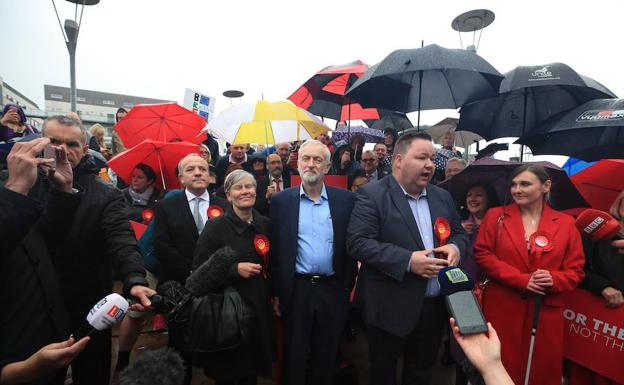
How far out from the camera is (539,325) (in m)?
2.46

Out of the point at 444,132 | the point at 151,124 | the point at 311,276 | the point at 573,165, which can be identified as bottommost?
the point at 311,276

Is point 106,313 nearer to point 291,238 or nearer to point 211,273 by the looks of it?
point 211,273

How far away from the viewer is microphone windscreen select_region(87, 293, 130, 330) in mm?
1388

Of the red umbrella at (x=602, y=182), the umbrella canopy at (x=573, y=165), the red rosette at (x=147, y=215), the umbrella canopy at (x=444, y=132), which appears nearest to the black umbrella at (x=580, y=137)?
the red umbrella at (x=602, y=182)

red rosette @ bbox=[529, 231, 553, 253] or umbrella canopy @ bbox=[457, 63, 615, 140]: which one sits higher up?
umbrella canopy @ bbox=[457, 63, 615, 140]

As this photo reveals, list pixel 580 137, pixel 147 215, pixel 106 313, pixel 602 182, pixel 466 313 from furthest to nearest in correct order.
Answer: pixel 580 137 < pixel 147 215 < pixel 602 182 < pixel 106 313 < pixel 466 313

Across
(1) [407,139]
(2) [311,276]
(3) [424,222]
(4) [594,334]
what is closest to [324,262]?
(2) [311,276]

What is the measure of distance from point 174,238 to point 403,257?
2055mm

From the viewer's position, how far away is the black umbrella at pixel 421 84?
3.44 m

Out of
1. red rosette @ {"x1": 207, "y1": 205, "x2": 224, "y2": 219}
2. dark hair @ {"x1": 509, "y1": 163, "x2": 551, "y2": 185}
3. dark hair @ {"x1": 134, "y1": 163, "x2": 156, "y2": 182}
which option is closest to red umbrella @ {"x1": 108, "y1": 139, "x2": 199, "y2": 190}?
dark hair @ {"x1": 134, "y1": 163, "x2": 156, "y2": 182}

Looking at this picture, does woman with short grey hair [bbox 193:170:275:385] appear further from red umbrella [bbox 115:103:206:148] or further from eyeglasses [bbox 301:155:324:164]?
red umbrella [bbox 115:103:206:148]

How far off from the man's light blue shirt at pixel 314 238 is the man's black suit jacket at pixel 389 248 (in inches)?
9.9

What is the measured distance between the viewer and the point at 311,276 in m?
2.71

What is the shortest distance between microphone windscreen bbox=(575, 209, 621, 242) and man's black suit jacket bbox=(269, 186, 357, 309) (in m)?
1.72
